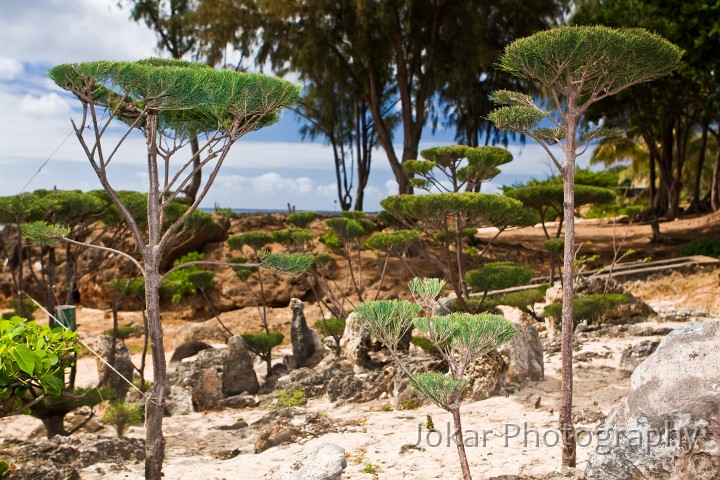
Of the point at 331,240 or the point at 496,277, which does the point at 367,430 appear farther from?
the point at 331,240

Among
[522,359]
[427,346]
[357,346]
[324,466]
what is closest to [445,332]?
[324,466]

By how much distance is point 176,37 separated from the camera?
28.5 metres

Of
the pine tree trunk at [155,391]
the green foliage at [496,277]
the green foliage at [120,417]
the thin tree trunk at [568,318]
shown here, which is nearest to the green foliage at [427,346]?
the green foliage at [496,277]

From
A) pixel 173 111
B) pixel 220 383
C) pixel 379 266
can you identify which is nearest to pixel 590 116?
pixel 379 266

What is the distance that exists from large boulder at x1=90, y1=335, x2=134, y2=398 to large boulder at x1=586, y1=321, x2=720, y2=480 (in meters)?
8.10

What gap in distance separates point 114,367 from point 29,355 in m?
6.65

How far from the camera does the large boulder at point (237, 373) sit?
1204 cm

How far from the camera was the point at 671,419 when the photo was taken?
4.77 m

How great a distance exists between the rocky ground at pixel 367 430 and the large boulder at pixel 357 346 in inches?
6.5

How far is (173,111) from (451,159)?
673 centimetres

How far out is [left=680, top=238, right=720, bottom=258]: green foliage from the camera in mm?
21094

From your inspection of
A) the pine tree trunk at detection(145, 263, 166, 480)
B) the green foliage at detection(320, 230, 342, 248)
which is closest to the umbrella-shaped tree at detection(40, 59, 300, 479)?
the pine tree trunk at detection(145, 263, 166, 480)

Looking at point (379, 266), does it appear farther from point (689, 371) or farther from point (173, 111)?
point (689, 371)

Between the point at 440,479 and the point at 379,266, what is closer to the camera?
the point at 440,479
